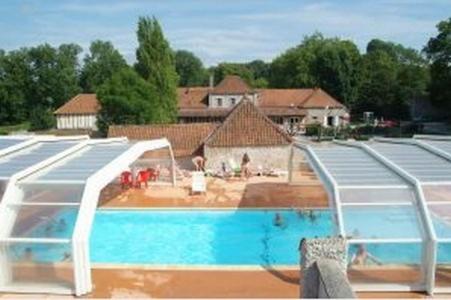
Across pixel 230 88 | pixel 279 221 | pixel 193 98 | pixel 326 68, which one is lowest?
pixel 279 221

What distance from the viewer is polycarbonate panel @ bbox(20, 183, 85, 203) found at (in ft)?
37.5

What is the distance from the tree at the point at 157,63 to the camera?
143 feet

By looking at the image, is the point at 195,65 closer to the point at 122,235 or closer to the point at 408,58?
the point at 408,58

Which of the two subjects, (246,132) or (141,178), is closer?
(141,178)

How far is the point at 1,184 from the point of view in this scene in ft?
38.4

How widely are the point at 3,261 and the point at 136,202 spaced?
10097 millimetres

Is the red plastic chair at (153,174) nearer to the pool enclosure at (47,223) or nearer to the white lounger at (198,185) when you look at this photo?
the white lounger at (198,185)

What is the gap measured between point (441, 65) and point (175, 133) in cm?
3279

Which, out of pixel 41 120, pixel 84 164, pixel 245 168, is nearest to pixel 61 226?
pixel 84 164

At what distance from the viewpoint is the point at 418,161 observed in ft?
44.4

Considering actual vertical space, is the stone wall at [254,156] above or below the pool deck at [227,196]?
above

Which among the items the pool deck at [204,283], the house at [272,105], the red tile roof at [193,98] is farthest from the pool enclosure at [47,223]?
the red tile roof at [193,98]

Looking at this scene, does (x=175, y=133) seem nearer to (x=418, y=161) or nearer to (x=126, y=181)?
(x=126, y=181)

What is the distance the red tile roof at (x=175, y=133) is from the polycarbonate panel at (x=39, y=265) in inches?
Result: 697
